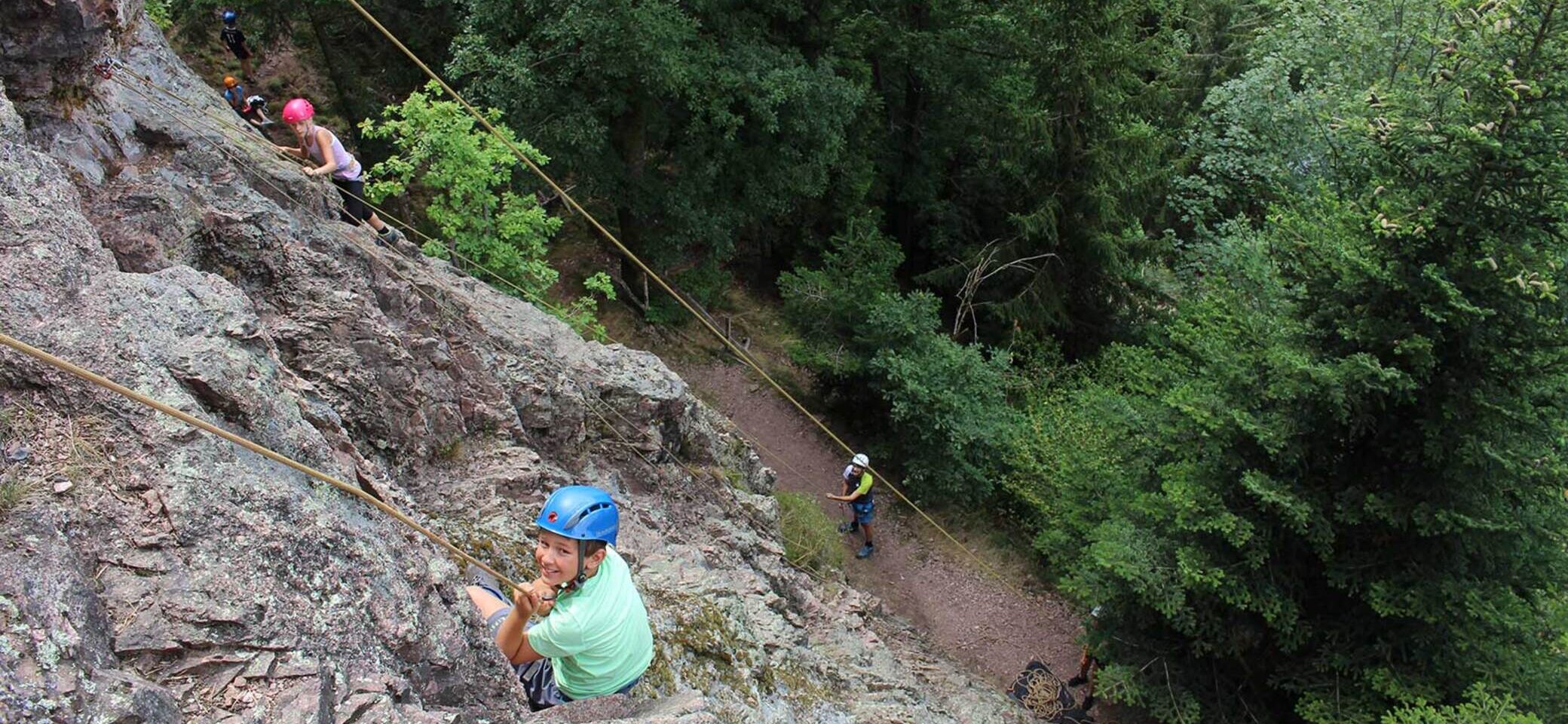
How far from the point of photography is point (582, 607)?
3.85m

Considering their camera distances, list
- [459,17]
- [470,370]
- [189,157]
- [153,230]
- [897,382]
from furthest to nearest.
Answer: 1. [897,382]
2. [459,17]
3. [470,370]
4. [189,157]
5. [153,230]

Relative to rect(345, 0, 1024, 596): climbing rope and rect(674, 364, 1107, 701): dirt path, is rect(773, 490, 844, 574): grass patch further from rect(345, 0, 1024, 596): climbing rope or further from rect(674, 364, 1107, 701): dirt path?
rect(674, 364, 1107, 701): dirt path

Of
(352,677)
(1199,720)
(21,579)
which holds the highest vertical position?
(21,579)

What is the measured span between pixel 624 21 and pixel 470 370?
24.9 feet

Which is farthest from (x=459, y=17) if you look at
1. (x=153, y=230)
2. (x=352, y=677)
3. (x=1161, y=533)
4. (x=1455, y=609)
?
(x=1455, y=609)

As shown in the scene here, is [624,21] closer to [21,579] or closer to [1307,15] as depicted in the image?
[21,579]

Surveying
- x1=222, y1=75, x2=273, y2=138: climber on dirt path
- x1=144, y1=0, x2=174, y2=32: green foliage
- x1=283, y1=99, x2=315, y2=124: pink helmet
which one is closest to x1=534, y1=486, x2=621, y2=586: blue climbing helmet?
x1=283, y1=99, x2=315, y2=124: pink helmet

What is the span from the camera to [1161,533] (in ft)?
37.7

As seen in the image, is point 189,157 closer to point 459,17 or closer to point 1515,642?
point 459,17

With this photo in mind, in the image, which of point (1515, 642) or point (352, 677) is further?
point (1515, 642)

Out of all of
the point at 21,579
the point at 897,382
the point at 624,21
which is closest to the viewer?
the point at 21,579

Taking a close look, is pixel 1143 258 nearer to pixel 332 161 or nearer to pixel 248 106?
pixel 332 161

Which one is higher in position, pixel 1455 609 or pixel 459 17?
pixel 459 17

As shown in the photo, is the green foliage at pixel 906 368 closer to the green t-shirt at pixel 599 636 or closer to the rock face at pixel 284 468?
the rock face at pixel 284 468
